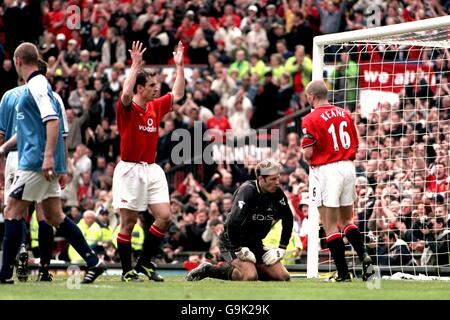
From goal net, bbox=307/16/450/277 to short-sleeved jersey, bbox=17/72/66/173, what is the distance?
16.0 ft

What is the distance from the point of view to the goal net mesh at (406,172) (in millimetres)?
16625

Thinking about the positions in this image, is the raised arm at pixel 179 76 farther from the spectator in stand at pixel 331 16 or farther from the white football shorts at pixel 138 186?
the spectator in stand at pixel 331 16

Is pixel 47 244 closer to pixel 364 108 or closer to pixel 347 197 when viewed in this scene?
pixel 347 197

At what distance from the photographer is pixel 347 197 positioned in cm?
1330

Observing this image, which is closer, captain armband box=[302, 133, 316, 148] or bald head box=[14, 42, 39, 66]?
bald head box=[14, 42, 39, 66]

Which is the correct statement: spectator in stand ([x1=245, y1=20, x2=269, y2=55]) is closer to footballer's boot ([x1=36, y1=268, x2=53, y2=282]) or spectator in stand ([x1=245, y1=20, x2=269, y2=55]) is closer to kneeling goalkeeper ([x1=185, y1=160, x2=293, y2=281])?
kneeling goalkeeper ([x1=185, y1=160, x2=293, y2=281])

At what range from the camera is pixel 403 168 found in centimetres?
1784

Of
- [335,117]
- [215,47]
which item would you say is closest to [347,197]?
[335,117]

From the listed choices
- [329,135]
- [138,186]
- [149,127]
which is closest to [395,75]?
[329,135]

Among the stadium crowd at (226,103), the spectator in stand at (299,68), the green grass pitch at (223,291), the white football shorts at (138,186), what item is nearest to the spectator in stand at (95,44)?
the stadium crowd at (226,103)

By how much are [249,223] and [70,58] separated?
1416 centimetres

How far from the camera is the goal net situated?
15773 millimetres

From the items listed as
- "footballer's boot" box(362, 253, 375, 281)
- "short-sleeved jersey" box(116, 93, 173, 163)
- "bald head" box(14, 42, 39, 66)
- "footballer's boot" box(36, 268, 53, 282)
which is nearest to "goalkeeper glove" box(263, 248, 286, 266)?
"footballer's boot" box(362, 253, 375, 281)
